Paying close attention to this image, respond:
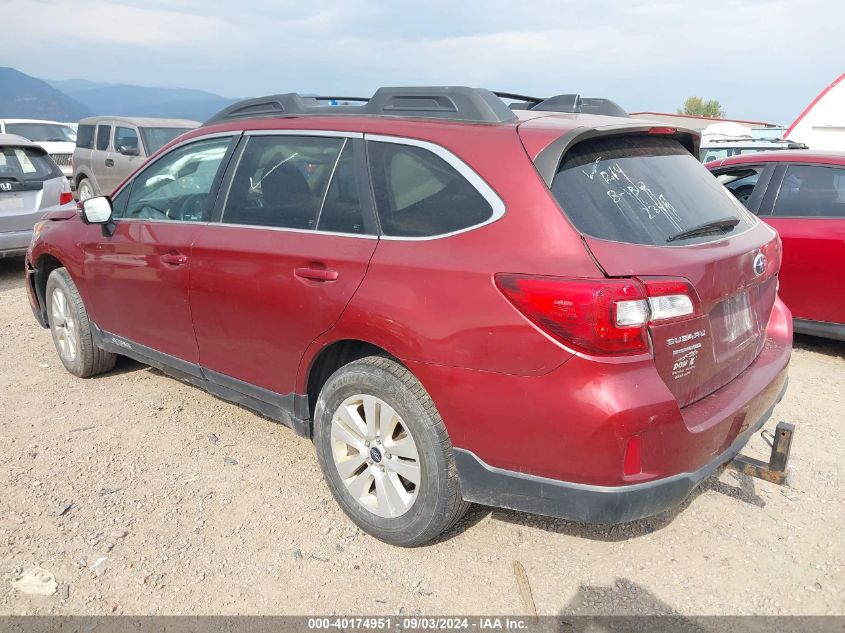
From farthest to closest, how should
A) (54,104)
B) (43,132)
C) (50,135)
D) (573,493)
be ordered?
(54,104) < (50,135) < (43,132) < (573,493)

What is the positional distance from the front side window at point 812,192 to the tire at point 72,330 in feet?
17.3

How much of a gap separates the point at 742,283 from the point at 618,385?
33.9 inches

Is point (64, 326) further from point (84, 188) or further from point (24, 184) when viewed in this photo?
point (84, 188)

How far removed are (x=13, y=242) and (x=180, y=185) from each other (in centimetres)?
485

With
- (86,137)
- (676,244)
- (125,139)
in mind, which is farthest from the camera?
(86,137)

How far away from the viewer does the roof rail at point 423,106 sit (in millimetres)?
2719

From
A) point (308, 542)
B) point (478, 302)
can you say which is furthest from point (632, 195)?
point (308, 542)

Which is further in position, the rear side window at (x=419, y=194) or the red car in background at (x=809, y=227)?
the red car in background at (x=809, y=227)

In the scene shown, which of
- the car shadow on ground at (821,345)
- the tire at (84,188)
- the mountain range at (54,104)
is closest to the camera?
the car shadow on ground at (821,345)

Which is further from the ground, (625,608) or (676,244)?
(676,244)

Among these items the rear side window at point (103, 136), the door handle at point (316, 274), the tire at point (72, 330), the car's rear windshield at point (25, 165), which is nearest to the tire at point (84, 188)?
the rear side window at point (103, 136)

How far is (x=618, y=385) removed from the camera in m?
2.17

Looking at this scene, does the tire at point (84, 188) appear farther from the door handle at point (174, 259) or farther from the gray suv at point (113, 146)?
the door handle at point (174, 259)

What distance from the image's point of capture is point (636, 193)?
2521mm
